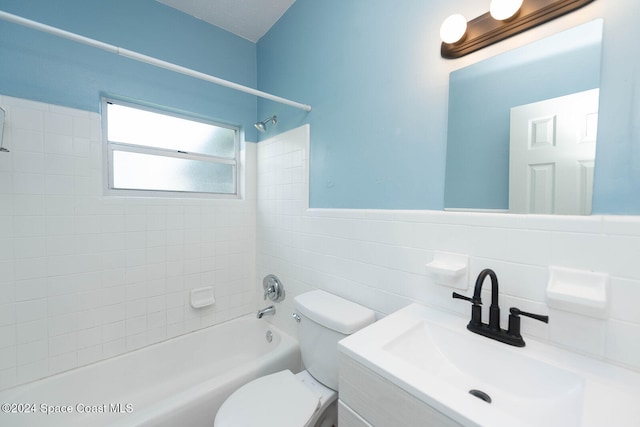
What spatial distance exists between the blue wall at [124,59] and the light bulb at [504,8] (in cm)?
175

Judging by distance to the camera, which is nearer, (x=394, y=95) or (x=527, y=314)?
(x=527, y=314)

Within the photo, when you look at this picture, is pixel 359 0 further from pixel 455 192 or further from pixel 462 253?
pixel 462 253

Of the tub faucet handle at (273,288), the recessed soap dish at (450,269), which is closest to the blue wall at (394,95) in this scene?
the recessed soap dish at (450,269)

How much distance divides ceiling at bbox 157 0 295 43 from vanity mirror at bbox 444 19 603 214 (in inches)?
58.9

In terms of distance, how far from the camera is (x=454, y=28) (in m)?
0.93

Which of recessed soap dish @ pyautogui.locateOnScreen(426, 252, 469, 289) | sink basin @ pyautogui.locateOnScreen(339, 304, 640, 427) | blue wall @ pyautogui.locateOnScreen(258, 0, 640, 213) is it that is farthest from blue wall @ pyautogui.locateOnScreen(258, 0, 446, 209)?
sink basin @ pyautogui.locateOnScreen(339, 304, 640, 427)

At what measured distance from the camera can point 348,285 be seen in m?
1.37

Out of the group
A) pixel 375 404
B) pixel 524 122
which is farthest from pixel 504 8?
pixel 375 404

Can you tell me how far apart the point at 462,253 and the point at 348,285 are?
63 cm

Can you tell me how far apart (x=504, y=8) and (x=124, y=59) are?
1992 mm

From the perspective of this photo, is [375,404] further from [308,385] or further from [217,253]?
[217,253]

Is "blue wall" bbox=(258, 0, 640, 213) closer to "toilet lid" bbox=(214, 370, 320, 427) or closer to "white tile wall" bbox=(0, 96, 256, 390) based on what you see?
"toilet lid" bbox=(214, 370, 320, 427)

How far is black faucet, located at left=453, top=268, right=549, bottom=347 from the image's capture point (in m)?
0.78

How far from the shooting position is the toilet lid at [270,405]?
39.6 inches
